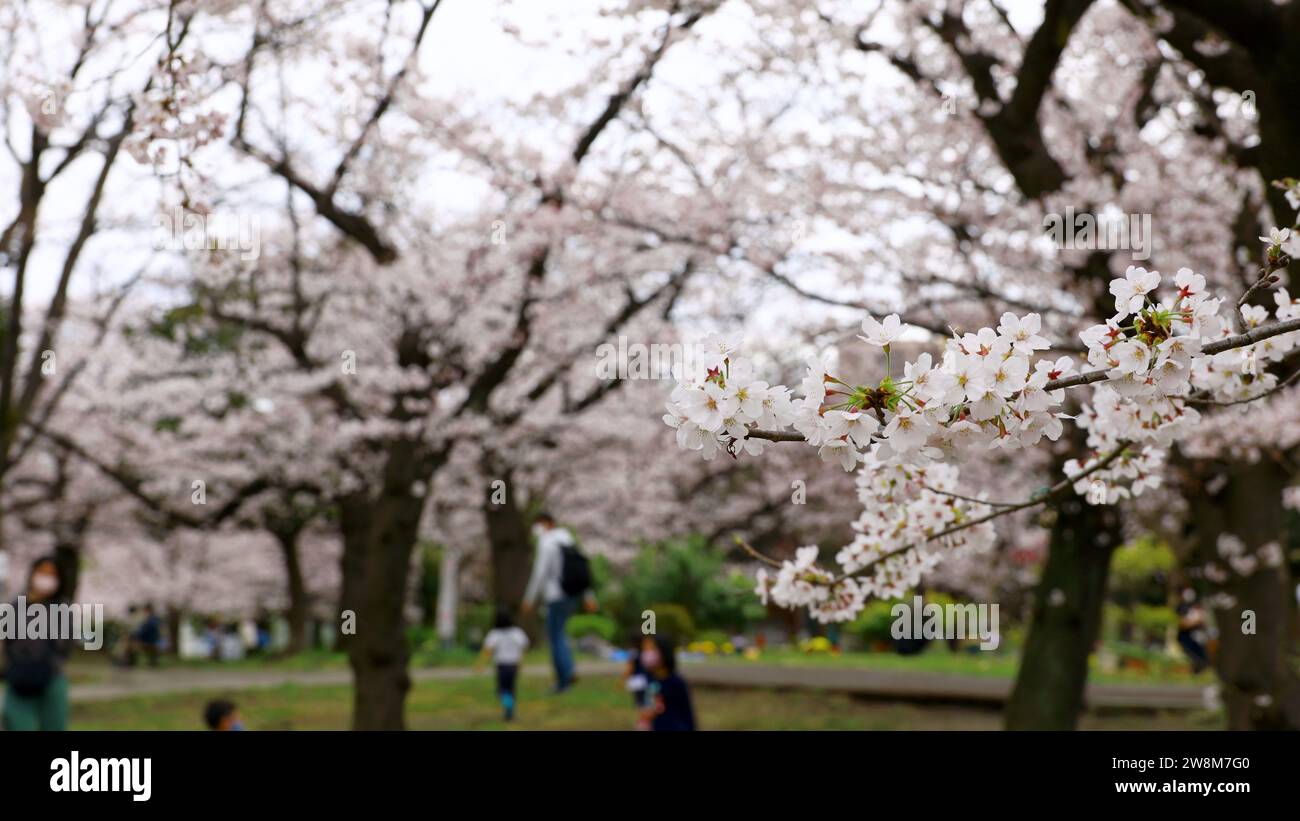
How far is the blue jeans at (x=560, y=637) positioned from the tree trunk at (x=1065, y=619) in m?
4.47

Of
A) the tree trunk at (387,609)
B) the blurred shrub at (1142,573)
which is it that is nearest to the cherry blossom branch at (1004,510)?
the tree trunk at (387,609)

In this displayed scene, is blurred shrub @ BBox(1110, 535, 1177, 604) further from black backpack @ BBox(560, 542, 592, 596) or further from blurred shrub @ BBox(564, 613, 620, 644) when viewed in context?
black backpack @ BBox(560, 542, 592, 596)

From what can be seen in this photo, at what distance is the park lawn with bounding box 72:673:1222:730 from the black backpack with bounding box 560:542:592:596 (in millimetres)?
1188

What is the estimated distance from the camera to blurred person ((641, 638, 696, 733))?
7738 mm

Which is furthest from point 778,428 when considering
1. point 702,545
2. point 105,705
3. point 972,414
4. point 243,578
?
point 243,578

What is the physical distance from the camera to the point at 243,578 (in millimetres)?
36250

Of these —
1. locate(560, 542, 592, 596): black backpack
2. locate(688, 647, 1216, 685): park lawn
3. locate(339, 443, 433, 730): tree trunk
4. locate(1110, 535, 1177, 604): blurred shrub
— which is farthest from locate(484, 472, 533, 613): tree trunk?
locate(1110, 535, 1177, 604): blurred shrub

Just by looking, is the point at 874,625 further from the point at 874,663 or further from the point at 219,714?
the point at 219,714

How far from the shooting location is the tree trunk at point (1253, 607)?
8289 millimetres

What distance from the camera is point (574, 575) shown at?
11.0 meters

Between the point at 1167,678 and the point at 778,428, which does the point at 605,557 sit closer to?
the point at 1167,678

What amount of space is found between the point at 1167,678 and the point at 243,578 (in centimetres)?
2777

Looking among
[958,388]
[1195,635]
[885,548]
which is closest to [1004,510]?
[885,548]

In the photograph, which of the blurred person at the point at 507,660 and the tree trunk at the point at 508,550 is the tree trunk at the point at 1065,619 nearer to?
the blurred person at the point at 507,660
